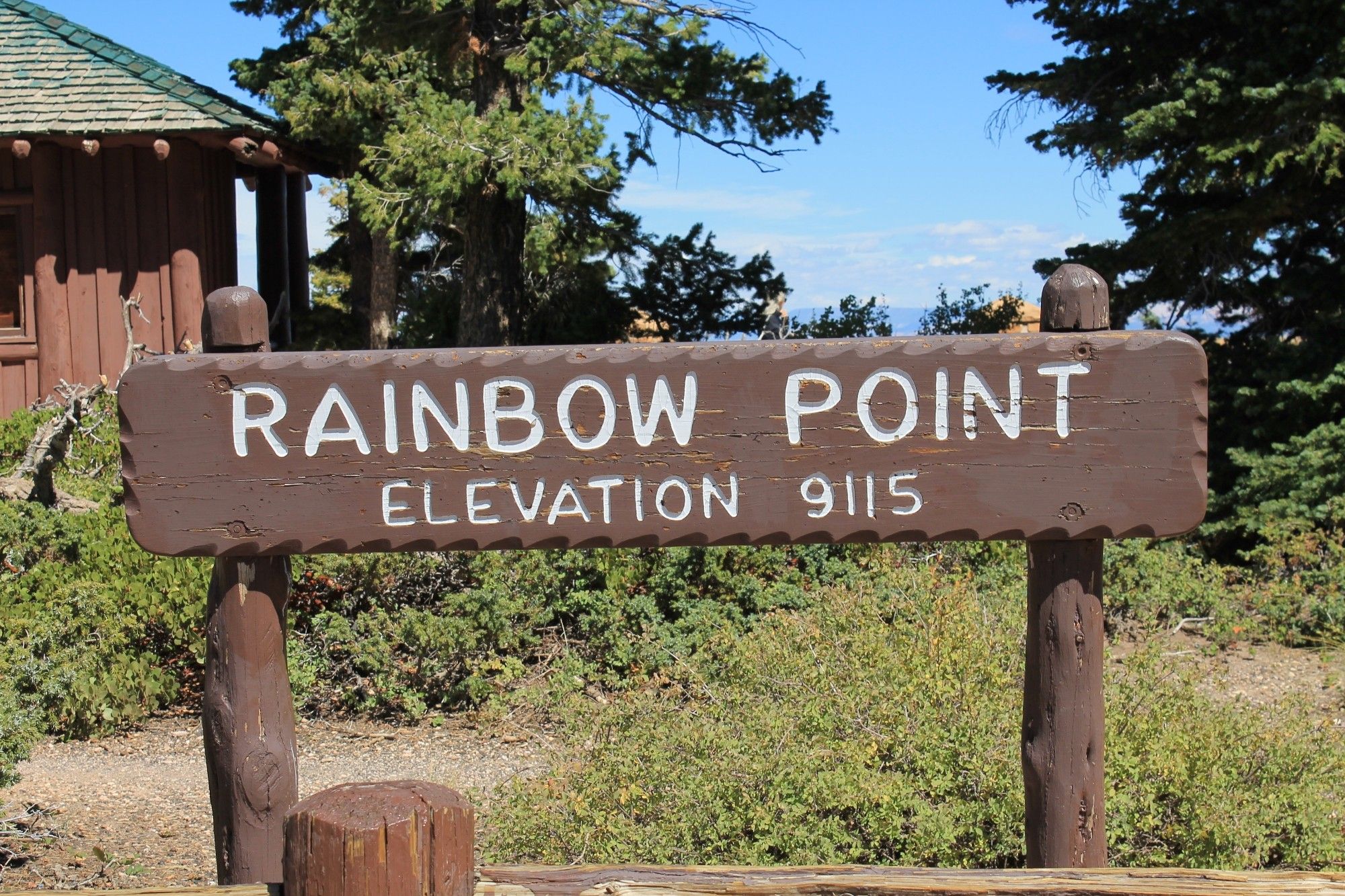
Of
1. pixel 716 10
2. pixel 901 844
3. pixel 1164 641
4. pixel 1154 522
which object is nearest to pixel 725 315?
pixel 716 10

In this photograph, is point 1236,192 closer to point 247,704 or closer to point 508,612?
point 508,612

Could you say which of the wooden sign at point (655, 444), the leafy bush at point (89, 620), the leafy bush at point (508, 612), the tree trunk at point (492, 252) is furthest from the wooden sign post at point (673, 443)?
the tree trunk at point (492, 252)

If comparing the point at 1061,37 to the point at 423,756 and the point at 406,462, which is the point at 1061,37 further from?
the point at 406,462

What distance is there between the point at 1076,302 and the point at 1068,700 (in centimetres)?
88

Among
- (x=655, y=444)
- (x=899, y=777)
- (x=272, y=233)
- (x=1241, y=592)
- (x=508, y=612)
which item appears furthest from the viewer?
(x=272, y=233)

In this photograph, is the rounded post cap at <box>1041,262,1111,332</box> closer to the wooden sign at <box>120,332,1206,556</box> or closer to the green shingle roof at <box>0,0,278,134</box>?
the wooden sign at <box>120,332,1206,556</box>

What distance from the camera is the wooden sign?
2598 millimetres

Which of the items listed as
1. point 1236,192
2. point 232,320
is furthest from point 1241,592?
point 232,320

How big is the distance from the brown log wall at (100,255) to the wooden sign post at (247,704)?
9922 millimetres

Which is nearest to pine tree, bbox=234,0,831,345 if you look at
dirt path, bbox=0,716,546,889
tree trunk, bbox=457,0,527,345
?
tree trunk, bbox=457,0,527,345

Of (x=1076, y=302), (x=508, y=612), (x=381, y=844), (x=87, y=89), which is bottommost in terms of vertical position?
(x=508, y=612)

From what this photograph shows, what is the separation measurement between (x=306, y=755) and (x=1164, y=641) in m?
4.28

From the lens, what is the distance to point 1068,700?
2713 mm

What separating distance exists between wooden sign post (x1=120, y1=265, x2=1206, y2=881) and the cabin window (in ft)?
35.8
